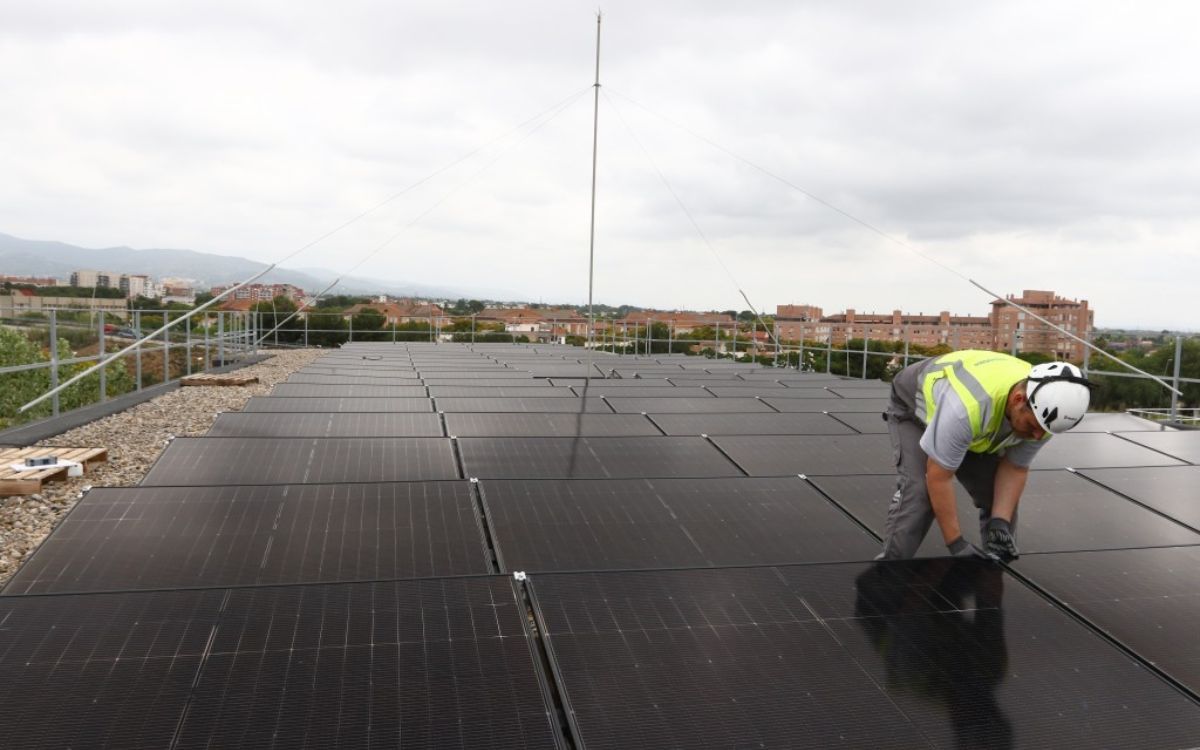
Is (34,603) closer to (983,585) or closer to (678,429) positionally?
(983,585)

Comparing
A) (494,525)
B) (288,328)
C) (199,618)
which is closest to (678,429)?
(494,525)

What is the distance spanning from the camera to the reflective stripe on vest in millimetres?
2955

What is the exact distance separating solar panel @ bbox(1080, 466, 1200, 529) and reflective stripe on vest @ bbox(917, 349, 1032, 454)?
6.16ft

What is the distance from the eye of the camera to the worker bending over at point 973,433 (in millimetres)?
2789

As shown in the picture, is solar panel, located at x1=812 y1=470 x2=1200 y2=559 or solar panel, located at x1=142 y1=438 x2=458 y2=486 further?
solar panel, located at x1=142 y1=438 x2=458 y2=486

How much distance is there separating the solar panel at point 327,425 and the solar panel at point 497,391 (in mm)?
2067

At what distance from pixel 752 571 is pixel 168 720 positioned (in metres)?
2.09

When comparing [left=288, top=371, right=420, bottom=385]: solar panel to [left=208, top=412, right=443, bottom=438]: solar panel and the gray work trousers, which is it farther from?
the gray work trousers

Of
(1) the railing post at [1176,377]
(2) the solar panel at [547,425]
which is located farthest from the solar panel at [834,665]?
(1) the railing post at [1176,377]

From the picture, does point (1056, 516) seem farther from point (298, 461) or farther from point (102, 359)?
point (102, 359)

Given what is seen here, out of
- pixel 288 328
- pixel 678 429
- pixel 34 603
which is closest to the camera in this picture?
pixel 34 603

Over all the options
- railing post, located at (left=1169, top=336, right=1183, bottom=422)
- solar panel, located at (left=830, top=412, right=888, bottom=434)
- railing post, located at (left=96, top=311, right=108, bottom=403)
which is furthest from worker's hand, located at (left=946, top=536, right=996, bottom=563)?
railing post, located at (left=96, top=311, right=108, bottom=403)

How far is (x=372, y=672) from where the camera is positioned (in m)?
2.30

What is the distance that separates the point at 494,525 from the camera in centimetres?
379
